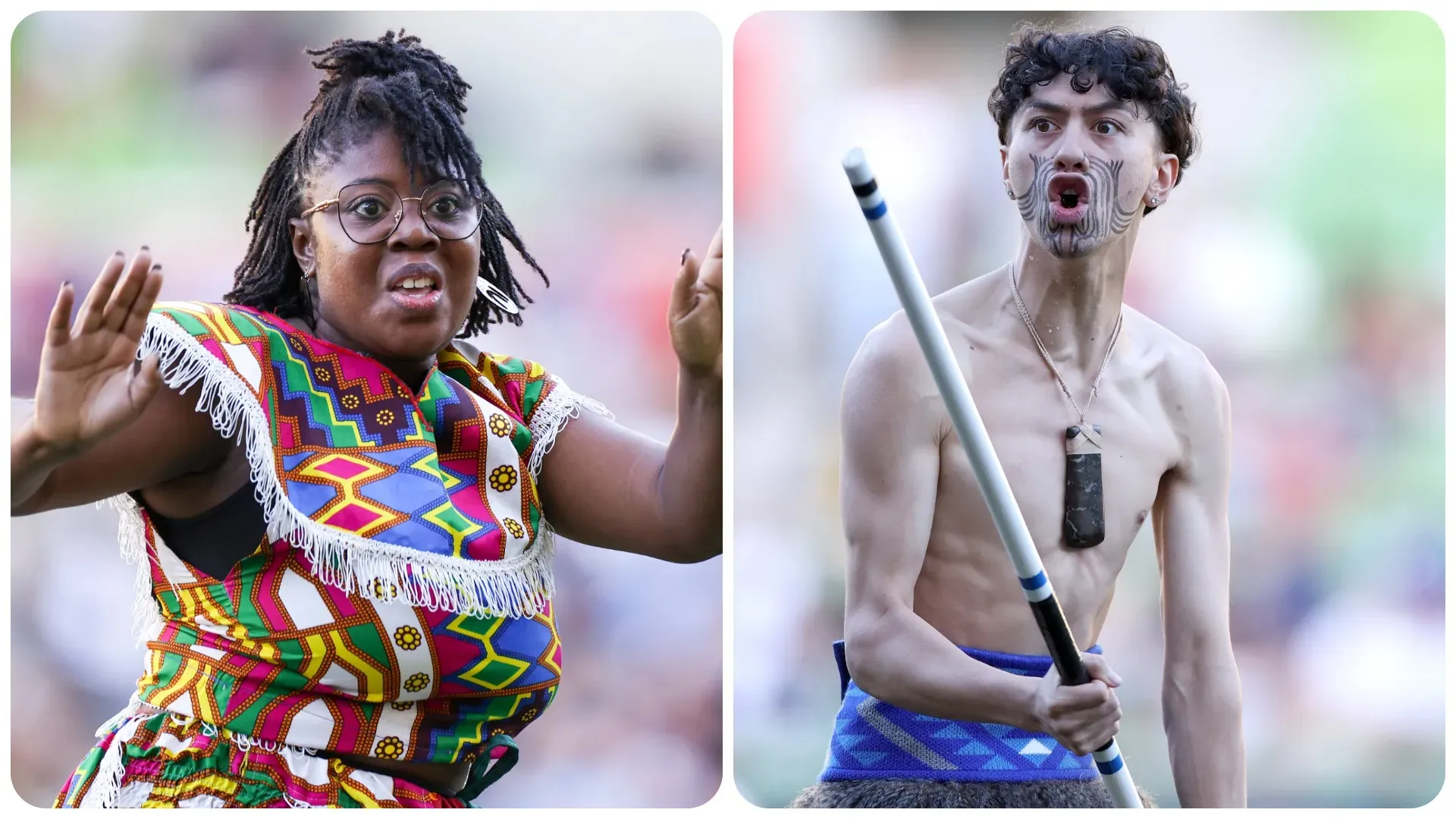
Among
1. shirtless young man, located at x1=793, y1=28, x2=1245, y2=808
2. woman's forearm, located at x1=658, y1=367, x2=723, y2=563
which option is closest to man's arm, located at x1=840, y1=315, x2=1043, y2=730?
shirtless young man, located at x1=793, y1=28, x2=1245, y2=808

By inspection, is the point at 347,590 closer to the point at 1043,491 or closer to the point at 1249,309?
the point at 1043,491

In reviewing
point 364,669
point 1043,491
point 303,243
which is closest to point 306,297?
point 303,243

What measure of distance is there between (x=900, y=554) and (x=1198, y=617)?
0.37 metres

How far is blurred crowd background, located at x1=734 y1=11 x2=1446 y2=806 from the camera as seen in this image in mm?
1819

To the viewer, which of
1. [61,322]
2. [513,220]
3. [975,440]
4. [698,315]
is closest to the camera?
[61,322]

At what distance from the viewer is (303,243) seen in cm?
176

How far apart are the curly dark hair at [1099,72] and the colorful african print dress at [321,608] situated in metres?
0.71

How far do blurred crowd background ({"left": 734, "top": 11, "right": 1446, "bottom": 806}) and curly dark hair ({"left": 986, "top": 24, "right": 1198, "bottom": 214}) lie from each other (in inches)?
0.8

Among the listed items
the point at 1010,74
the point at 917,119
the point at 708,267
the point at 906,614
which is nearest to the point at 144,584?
the point at 708,267

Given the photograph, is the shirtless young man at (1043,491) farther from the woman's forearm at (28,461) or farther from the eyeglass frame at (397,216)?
the woman's forearm at (28,461)

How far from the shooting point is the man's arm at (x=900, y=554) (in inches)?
67.7

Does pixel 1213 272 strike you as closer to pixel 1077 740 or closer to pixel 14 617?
pixel 1077 740

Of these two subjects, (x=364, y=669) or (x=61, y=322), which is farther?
(x=364, y=669)

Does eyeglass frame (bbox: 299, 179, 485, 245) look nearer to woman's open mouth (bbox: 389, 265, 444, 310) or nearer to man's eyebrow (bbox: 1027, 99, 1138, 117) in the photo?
woman's open mouth (bbox: 389, 265, 444, 310)
